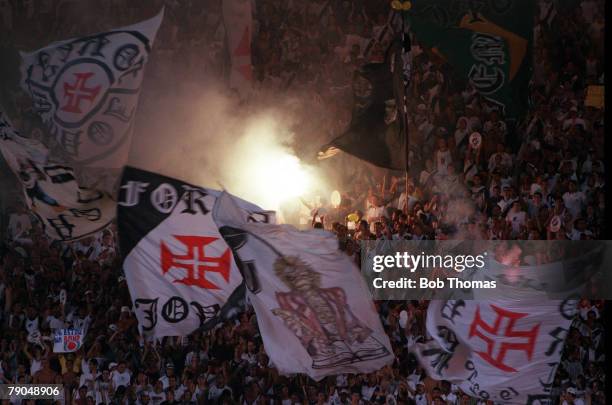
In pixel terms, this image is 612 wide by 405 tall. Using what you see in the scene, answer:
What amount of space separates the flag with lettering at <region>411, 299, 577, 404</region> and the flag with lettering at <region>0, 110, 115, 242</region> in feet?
10.6

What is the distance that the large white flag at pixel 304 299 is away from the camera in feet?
28.8

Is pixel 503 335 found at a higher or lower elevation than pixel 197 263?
lower

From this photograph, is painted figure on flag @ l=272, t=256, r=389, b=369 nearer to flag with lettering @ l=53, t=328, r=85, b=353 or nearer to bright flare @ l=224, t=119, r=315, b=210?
bright flare @ l=224, t=119, r=315, b=210

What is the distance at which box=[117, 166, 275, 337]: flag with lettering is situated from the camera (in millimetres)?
8992

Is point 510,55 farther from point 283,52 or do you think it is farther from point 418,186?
point 283,52

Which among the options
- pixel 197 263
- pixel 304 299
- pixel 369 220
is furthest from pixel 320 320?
pixel 369 220

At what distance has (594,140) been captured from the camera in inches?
402

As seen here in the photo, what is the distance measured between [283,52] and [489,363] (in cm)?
502

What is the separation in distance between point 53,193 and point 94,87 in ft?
4.16

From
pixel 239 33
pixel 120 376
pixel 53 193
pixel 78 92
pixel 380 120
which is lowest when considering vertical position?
pixel 120 376

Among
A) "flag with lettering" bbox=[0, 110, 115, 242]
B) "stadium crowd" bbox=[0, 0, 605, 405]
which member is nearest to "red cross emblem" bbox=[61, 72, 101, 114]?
"flag with lettering" bbox=[0, 110, 115, 242]

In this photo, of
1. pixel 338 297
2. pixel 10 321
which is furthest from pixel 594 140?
pixel 10 321

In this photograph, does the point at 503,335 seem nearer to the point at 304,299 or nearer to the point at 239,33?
the point at 304,299

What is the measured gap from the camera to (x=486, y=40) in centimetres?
1129
